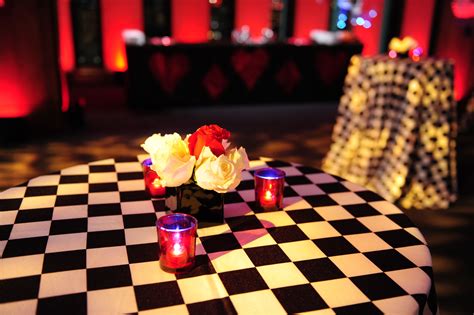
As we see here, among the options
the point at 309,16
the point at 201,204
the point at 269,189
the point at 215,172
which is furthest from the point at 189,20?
the point at 215,172

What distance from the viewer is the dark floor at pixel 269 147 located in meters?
2.77

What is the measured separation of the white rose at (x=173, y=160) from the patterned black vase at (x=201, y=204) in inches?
3.8

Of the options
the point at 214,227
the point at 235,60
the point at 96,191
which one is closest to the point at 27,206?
the point at 96,191

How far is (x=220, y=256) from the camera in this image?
1.37 meters

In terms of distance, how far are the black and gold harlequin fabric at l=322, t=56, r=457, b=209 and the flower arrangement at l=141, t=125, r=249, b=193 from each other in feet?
7.69

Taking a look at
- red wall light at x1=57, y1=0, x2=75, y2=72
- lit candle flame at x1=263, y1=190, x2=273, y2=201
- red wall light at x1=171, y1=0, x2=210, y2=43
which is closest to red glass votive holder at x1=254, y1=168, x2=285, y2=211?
lit candle flame at x1=263, y1=190, x2=273, y2=201

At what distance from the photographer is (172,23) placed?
7.70m

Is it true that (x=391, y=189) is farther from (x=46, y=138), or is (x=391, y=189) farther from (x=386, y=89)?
(x=46, y=138)

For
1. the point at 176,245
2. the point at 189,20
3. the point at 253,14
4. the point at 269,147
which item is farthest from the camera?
the point at 253,14

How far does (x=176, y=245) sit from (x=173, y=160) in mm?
247

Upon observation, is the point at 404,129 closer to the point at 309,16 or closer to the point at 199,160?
the point at 199,160

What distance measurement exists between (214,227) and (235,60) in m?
5.13

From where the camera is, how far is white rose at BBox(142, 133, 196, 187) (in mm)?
Result: 1363

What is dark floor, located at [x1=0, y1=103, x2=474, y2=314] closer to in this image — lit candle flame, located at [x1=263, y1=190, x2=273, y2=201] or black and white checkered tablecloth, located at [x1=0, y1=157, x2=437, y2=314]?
black and white checkered tablecloth, located at [x1=0, y1=157, x2=437, y2=314]
